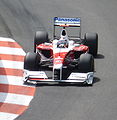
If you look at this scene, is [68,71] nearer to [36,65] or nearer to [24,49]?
[36,65]

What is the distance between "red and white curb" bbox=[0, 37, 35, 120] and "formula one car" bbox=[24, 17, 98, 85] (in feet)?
2.08

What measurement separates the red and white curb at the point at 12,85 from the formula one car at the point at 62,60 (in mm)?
634

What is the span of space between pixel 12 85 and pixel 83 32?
310 inches

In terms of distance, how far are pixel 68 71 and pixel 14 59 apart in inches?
116

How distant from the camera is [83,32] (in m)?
27.6

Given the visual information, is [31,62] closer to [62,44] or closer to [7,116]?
[62,44]

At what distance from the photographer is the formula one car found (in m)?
20.7

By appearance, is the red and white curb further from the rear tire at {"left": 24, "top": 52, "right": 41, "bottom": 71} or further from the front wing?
the rear tire at {"left": 24, "top": 52, "right": 41, "bottom": 71}

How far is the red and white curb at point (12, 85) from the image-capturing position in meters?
18.6

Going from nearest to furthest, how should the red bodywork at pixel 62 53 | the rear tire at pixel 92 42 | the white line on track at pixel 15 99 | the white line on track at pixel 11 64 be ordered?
the white line on track at pixel 15 99
the red bodywork at pixel 62 53
the white line on track at pixel 11 64
the rear tire at pixel 92 42

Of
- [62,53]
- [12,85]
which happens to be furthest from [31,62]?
[62,53]

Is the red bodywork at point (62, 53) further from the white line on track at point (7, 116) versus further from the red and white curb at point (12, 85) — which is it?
the white line on track at point (7, 116)

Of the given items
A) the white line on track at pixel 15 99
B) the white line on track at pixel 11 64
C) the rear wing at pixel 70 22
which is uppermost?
the rear wing at pixel 70 22

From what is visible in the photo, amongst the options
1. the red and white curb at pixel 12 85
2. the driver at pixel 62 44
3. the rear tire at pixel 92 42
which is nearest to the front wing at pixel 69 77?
the red and white curb at pixel 12 85
